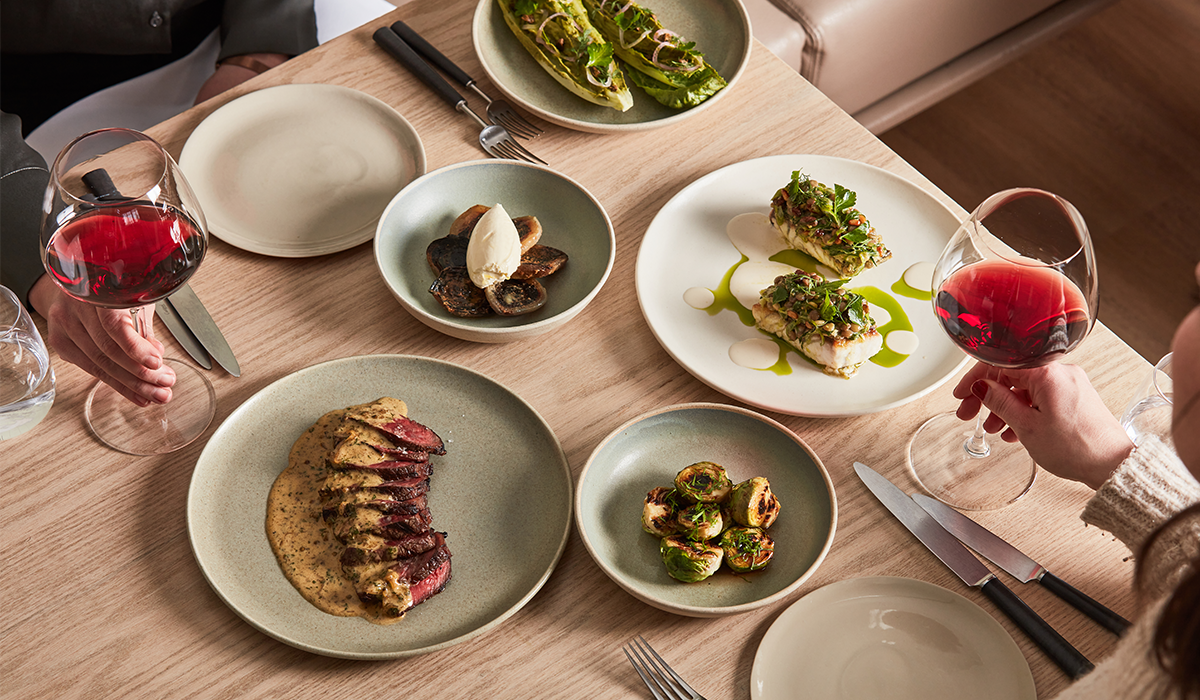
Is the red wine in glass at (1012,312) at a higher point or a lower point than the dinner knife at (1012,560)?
higher

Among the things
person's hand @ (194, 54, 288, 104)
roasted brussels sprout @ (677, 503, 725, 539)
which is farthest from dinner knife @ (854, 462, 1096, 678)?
person's hand @ (194, 54, 288, 104)

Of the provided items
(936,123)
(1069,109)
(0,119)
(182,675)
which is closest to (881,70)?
(936,123)

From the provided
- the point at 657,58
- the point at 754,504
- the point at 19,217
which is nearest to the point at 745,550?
the point at 754,504

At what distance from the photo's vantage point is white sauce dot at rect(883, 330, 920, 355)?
4.28ft

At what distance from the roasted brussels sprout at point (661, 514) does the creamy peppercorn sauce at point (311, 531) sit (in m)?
0.31

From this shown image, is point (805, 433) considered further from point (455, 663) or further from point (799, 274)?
point (455, 663)

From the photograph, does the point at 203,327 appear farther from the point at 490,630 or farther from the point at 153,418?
the point at 490,630

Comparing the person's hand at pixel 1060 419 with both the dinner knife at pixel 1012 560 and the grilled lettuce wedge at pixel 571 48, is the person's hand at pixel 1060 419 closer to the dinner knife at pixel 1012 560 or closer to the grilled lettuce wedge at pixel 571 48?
the dinner knife at pixel 1012 560

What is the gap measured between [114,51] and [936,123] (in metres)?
2.69

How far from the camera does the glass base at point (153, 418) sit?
3.86 ft

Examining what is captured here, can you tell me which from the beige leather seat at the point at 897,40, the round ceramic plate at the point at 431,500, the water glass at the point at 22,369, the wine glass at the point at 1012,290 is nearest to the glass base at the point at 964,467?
the wine glass at the point at 1012,290

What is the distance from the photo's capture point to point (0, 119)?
149 centimetres

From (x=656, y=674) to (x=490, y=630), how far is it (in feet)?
0.63

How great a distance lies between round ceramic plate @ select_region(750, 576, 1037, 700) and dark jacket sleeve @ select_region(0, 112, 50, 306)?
124cm
